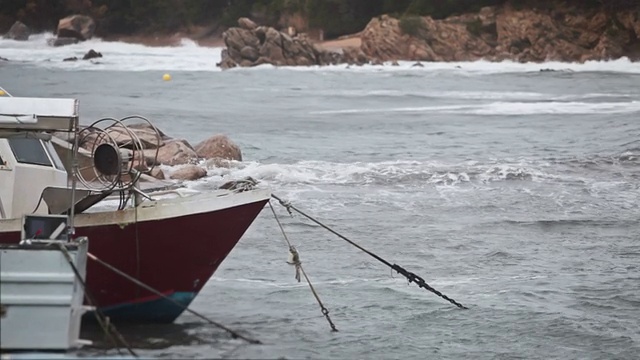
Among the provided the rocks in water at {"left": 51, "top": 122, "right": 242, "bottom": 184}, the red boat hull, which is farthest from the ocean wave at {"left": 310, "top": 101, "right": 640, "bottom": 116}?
the red boat hull

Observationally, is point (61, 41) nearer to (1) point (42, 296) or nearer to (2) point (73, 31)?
(2) point (73, 31)

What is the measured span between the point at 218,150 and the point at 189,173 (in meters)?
3.00

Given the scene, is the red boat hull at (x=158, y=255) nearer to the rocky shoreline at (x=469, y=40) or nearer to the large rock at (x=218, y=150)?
the large rock at (x=218, y=150)

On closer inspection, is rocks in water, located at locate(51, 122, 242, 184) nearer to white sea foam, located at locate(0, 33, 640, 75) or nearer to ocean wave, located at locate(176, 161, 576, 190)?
ocean wave, located at locate(176, 161, 576, 190)

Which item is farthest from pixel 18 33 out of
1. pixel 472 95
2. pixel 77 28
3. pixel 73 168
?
pixel 73 168

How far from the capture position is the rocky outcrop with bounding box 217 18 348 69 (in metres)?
66.0

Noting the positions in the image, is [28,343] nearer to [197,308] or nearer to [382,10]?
[197,308]

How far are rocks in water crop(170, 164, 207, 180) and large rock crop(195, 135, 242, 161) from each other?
2.21 meters

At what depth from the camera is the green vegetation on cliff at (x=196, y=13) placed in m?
87.2

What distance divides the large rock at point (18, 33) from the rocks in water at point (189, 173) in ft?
240

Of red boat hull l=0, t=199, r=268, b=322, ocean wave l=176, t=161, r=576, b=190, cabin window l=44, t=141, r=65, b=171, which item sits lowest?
ocean wave l=176, t=161, r=576, b=190

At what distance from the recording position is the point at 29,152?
13125mm

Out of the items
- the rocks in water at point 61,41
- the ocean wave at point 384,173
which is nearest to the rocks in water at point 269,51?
the rocks in water at point 61,41

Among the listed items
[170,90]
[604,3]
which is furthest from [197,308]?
[604,3]
